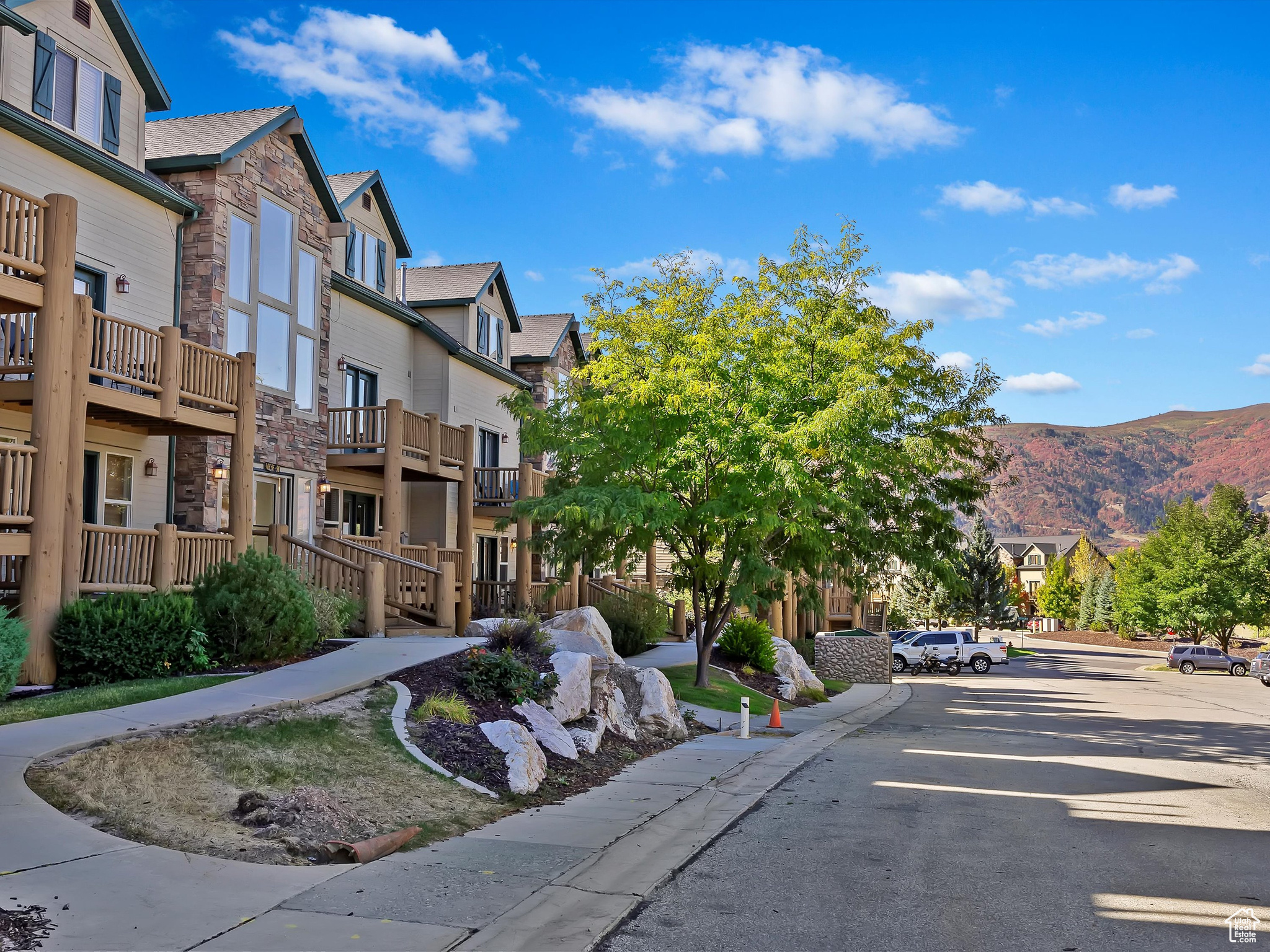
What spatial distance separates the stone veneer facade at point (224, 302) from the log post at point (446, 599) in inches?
154

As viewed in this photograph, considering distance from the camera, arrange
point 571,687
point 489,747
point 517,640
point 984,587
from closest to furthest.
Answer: point 489,747, point 571,687, point 517,640, point 984,587

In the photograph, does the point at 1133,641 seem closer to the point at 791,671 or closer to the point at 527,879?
the point at 791,671

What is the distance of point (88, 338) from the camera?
1386 centimetres

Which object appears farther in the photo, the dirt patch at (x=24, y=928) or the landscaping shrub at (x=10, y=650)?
the landscaping shrub at (x=10, y=650)

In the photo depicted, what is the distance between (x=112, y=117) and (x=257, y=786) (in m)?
14.4

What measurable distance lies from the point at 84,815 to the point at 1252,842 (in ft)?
31.6

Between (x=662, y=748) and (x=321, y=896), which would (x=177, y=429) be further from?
(x=321, y=896)

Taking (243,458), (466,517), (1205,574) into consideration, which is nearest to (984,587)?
(1205,574)

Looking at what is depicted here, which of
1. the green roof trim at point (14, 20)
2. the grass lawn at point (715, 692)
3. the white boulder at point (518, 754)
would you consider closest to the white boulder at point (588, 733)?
the white boulder at point (518, 754)

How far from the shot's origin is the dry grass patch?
7.52m

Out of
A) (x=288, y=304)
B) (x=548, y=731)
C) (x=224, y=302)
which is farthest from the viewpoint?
(x=288, y=304)

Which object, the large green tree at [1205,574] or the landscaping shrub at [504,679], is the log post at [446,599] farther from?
the large green tree at [1205,574]

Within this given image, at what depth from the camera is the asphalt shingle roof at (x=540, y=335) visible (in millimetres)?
35656

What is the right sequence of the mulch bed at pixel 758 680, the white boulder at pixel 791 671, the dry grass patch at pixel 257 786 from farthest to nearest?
the white boulder at pixel 791 671 < the mulch bed at pixel 758 680 < the dry grass patch at pixel 257 786
